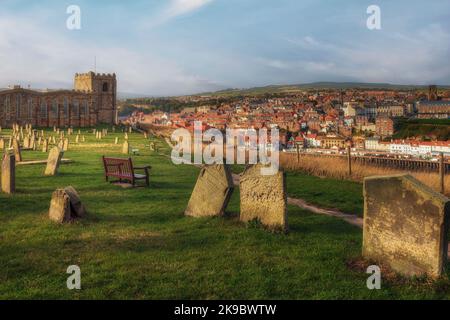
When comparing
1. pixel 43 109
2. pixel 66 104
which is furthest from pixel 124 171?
pixel 66 104

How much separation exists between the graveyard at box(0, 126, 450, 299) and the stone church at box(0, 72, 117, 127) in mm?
68083

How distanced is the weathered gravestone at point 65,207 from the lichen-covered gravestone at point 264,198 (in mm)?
3437

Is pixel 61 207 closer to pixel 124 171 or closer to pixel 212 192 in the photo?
pixel 212 192

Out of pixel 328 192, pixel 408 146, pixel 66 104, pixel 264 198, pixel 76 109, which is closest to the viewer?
pixel 264 198

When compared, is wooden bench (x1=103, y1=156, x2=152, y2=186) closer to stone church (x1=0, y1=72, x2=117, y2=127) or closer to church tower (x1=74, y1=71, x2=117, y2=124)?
stone church (x1=0, y1=72, x2=117, y2=127)

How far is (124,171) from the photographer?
48.4 feet

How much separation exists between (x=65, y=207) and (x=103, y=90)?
289 ft

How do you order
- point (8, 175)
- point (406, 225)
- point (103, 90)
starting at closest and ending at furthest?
point (406, 225), point (8, 175), point (103, 90)

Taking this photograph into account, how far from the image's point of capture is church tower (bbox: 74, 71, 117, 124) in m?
91.5

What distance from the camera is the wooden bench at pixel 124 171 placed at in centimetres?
1413

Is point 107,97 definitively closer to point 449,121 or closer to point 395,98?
point 449,121

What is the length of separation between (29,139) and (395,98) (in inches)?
5652

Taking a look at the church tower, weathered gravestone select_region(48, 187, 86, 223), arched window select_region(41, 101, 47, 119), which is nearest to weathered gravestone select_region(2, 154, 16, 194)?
weathered gravestone select_region(48, 187, 86, 223)
